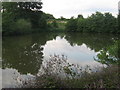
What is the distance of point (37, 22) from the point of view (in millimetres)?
47938

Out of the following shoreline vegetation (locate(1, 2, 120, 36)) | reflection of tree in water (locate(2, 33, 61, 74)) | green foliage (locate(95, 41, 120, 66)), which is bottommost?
reflection of tree in water (locate(2, 33, 61, 74))

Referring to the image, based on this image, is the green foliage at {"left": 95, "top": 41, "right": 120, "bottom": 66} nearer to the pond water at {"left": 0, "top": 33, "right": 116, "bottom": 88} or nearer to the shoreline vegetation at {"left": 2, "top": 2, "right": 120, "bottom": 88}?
the shoreline vegetation at {"left": 2, "top": 2, "right": 120, "bottom": 88}

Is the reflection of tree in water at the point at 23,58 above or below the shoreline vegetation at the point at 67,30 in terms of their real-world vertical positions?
below

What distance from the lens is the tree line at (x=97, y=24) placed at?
161 feet

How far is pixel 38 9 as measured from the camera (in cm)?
4856

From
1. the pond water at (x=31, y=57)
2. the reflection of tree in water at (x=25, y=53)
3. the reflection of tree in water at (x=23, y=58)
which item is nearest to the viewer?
the pond water at (x=31, y=57)

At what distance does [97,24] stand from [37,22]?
50.1ft

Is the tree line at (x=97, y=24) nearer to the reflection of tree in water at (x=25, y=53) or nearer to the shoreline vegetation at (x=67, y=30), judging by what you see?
the shoreline vegetation at (x=67, y=30)

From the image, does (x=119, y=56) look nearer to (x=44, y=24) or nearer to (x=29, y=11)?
(x=29, y=11)

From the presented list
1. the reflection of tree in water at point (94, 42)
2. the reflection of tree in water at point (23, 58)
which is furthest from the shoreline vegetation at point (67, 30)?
the reflection of tree in water at point (94, 42)

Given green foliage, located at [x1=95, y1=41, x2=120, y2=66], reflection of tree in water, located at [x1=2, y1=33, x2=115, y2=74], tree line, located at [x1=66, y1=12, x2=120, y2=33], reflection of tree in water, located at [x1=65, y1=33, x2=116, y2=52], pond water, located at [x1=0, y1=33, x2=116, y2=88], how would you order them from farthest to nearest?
tree line, located at [x1=66, y1=12, x2=120, y2=33] → reflection of tree in water, located at [x1=65, y1=33, x2=116, y2=52] → reflection of tree in water, located at [x1=2, y1=33, x2=115, y2=74] → pond water, located at [x1=0, y1=33, x2=116, y2=88] → green foliage, located at [x1=95, y1=41, x2=120, y2=66]

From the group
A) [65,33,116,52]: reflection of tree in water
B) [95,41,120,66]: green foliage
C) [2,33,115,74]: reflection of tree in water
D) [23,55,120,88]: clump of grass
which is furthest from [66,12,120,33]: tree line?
[23,55,120,88]: clump of grass

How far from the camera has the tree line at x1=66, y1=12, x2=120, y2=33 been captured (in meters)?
49.0

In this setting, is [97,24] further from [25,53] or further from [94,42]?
[25,53]
